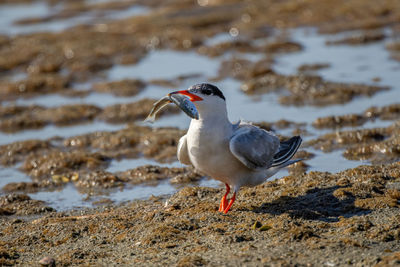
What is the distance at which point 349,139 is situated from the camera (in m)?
8.55

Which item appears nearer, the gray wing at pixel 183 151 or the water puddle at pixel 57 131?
the gray wing at pixel 183 151

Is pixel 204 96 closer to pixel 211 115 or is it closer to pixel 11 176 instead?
pixel 211 115

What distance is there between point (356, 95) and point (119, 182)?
5.11 meters

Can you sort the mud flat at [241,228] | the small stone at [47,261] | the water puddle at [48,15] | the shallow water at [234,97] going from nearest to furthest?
the mud flat at [241,228], the small stone at [47,261], the shallow water at [234,97], the water puddle at [48,15]

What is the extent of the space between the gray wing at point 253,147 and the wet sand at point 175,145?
42 centimetres

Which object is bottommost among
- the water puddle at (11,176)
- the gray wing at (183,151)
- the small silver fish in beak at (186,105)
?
the water puddle at (11,176)

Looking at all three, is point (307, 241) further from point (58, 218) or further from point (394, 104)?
point (394, 104)

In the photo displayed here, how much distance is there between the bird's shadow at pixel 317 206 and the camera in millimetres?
5473

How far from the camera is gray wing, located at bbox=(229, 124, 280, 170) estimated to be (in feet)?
18.6

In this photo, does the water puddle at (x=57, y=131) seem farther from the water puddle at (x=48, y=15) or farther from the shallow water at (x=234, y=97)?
the water puddle at (x=48, y=15)

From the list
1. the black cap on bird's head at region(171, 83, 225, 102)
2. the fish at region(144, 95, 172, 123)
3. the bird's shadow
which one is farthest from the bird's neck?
the bird's shadow

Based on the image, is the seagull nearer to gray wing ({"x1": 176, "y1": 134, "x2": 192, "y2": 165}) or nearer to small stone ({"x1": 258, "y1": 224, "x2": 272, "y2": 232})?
gray wing ({"x1": 176, "y1": 134, "x2": 192, "y2": 165})

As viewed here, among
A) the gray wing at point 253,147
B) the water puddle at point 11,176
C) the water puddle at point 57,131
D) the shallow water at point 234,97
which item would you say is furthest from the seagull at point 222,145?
the water puddle at point 57,131

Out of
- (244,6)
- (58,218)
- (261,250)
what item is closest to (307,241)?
(261,250)
